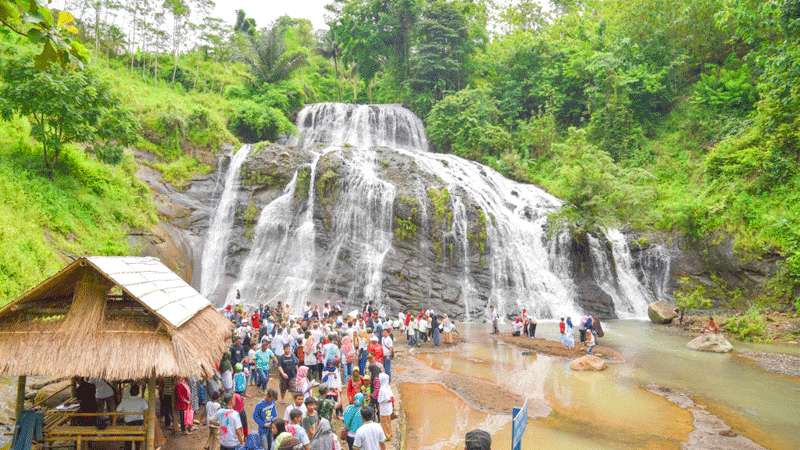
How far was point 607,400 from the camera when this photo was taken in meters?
11.3

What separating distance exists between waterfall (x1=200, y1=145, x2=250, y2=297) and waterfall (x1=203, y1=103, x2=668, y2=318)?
6 centimetres

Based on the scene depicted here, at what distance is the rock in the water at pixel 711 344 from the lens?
16.3 m

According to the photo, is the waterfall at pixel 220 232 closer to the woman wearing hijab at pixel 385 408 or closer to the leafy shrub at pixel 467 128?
the leafy shrub at pixel 467 128

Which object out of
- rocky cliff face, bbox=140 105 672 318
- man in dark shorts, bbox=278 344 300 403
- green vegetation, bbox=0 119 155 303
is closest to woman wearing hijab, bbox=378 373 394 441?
man in dark shorts, bbox=278 344 300 403

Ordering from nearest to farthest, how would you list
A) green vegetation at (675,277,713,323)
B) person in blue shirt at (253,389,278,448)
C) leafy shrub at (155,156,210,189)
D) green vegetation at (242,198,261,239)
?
person in blue shirt at (253,389,278,448)
green vegetation at (675,277,713,323)
green vegetation at (242,198,261,239)
leafy shrub at (155,156,210,189)

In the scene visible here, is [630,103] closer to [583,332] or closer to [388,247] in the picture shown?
[388,247]

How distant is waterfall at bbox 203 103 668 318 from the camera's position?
23562 mm

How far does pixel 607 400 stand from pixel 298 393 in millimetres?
7229

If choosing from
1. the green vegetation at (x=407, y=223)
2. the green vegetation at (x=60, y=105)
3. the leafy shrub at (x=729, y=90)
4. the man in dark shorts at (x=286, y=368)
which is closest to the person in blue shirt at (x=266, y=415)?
the man in dark shorts at (x=286, y=368)

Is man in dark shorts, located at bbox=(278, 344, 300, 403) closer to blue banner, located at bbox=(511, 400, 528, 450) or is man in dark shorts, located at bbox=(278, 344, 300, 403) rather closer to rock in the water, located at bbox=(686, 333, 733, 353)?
blue banner, located at bbox=(511, 400, 528, 450)

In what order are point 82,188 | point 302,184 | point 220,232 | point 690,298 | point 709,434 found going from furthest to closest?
point 302,184 → point 220,232 → point 82,188 → point 690,298 → point 709,434

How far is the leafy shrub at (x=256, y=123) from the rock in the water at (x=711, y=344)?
91.0 ft

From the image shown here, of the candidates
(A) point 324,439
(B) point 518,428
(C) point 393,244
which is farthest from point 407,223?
(B) point 518,428

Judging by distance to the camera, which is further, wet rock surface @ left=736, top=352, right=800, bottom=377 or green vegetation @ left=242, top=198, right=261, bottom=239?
green vegetation @ left=242, top=198, right=261, bottom=239
